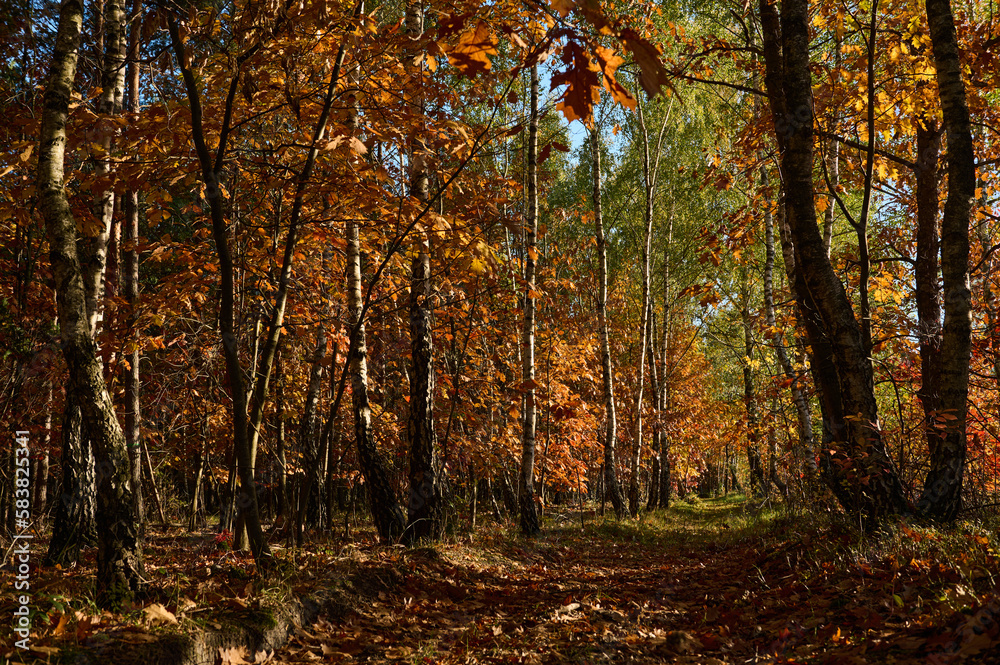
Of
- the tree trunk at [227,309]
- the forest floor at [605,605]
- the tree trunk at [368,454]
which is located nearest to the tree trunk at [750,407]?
the forest floor at [605,605]

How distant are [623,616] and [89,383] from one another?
3.73m

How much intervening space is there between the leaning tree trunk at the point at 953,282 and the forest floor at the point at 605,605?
36 cm

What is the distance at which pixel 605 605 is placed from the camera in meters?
4.62

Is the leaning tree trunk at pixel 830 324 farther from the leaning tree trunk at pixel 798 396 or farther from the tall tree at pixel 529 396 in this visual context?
the tall tree at pixel 529 396

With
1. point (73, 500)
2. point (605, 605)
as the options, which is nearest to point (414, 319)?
point (73, 500)

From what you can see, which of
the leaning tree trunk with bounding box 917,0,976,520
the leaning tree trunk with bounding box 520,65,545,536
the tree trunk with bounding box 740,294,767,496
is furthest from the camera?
the tree trunk with bounding box 740,294,767,496

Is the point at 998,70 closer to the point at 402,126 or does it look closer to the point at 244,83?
the point at 402,126

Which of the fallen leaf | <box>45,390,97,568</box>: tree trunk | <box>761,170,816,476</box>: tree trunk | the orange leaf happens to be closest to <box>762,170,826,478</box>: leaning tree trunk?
<box>761,170,816,476</box>: tree trunk

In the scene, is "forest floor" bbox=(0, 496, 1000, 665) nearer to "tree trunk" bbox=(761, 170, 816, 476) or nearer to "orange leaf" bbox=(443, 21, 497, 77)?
"tree trunk" bbox=(761, 170, 816, 476)

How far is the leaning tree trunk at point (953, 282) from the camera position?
4684 millimetres

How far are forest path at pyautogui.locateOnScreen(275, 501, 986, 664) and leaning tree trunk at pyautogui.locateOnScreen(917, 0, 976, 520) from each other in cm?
123

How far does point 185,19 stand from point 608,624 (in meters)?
4.89

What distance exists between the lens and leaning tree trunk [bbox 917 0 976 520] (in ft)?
15.4

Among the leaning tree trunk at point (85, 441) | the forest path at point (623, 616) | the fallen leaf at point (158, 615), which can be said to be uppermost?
the leaning tree trunk at point (85, 441)
